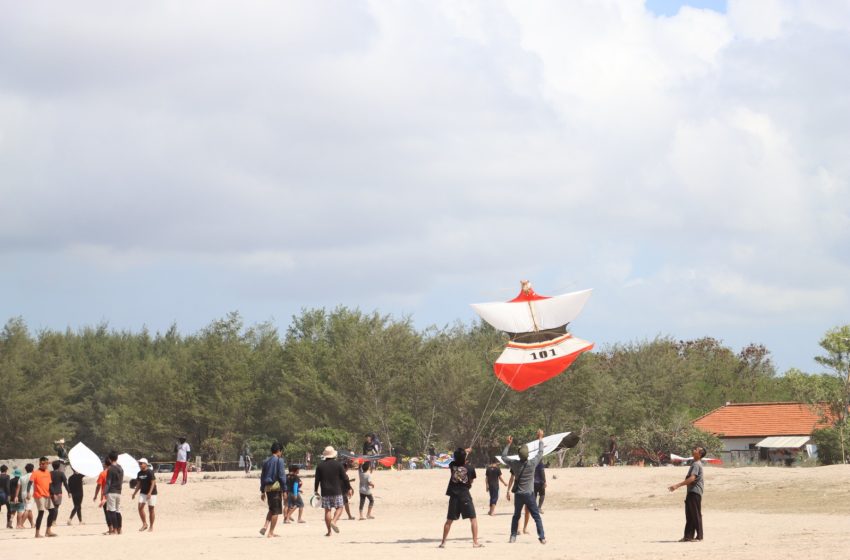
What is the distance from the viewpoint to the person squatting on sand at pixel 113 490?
22.7 m

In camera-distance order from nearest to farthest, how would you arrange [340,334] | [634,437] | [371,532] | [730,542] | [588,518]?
[730,542], [371,532], [588,518], [634,437], [340,334]

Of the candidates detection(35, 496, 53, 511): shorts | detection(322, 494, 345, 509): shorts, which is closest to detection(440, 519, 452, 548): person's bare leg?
detection(322, 494, 345, 509): shorts

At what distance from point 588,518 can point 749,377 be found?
68.4 metres

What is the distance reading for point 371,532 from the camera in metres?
23.5

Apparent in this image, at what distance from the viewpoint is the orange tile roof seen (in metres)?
61.9

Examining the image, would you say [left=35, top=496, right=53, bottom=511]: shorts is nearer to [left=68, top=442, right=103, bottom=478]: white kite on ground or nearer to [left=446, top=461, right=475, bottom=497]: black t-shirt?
[left=68, top=442, right=103, bottom=478]: white kite on ground

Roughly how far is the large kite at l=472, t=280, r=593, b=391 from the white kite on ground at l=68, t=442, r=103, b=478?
10742 millimetres

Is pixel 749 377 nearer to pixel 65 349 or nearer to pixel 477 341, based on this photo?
pixel 477 341

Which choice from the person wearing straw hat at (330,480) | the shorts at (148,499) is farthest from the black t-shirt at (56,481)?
the person wearing straw hat at (330,480)

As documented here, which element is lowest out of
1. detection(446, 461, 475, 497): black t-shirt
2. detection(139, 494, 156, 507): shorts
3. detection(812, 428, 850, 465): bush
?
detection(139, 494, 156, 507): shorts

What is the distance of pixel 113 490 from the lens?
23.0 metres

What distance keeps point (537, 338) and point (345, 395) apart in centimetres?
3128

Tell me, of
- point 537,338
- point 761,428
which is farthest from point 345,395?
point 537,338

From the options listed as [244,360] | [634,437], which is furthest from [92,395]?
[634,437]
